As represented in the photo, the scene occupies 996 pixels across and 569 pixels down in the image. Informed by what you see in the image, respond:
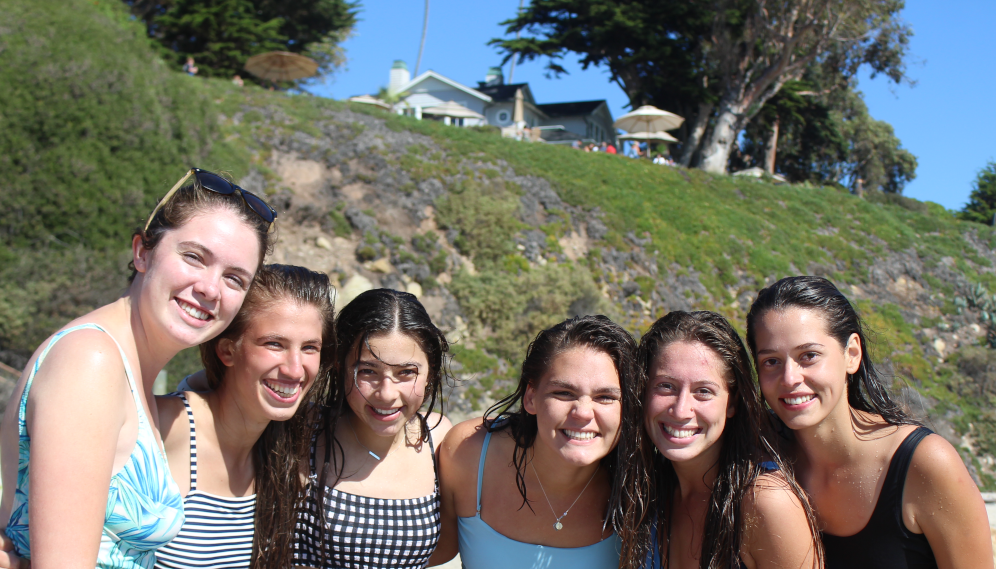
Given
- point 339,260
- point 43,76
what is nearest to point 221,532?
point 43,76

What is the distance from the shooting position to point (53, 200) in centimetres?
900

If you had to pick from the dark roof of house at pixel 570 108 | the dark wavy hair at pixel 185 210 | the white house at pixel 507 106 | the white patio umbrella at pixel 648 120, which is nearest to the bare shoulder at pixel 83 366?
the dark wavy hair at pixel 185 210

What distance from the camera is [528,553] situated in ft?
7.94

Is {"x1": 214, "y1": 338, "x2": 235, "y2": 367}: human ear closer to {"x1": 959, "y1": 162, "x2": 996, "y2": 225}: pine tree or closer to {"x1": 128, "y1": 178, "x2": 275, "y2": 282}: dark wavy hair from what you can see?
{"x1": 128, "y1": 178, "x2": 275, "y2": 282}: dark wavy hair

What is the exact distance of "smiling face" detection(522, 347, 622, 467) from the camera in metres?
2.26

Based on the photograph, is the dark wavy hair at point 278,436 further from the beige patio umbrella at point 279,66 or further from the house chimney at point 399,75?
the house chimney at point 399,75

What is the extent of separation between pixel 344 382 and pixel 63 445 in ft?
3.59

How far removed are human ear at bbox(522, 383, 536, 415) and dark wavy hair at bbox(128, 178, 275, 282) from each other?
3.84 feet

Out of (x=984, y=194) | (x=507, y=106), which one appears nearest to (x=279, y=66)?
(x=507, y=106)

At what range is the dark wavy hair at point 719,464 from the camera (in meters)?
2.17

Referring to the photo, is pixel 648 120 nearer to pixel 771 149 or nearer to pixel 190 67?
pixel 771 149

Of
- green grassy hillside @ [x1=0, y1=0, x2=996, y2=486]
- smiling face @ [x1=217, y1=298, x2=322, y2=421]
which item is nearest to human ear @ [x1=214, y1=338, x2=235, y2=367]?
smiling face @ [x1=217, y1=298, x2=322, y2=421]

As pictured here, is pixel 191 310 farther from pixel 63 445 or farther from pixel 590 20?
pixel 590 20

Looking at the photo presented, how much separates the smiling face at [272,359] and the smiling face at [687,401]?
1.28 meters
